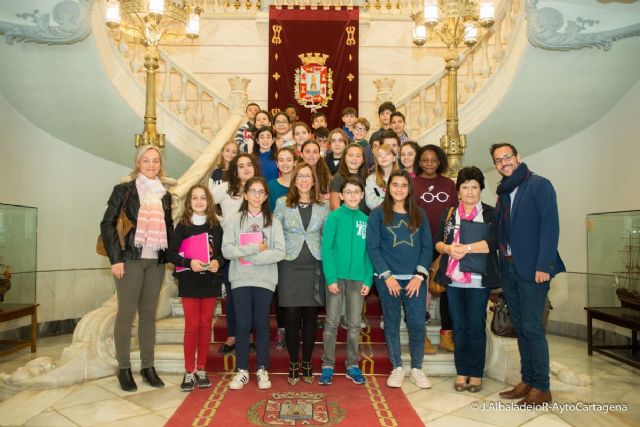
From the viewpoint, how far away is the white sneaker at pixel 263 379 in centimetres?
359

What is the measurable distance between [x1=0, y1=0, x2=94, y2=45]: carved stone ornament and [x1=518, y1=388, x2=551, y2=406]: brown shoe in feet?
17.4

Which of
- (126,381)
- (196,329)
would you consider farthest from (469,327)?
(126,381)

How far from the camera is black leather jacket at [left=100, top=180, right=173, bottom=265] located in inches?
139

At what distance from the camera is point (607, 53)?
530cm

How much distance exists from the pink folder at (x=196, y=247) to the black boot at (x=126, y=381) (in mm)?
834

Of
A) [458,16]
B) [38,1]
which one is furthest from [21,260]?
→ [458,16]

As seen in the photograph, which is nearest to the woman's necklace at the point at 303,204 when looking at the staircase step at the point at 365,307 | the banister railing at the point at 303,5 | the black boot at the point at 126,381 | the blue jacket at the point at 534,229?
the staircase step at the point at 365,307

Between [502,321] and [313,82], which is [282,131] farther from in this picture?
[313,82]

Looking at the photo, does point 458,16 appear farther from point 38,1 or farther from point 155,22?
point 38,1

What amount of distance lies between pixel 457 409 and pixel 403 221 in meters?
1.34

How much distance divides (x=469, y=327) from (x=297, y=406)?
53.4 inches

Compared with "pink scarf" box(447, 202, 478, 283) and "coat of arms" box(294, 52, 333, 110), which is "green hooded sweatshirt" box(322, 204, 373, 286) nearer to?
"pink scarf" box(447, 202, 478, 283)

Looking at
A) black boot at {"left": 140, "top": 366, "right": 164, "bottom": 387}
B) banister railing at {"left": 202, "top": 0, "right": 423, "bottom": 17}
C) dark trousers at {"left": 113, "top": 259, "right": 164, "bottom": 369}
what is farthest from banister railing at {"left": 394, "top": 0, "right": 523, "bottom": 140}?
black boot at {"left": 140, "top": 366, "right": 164, "bottom": 387}

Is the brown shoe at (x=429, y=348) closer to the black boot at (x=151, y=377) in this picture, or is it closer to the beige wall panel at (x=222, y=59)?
the black boot at (x=151, y=377)
